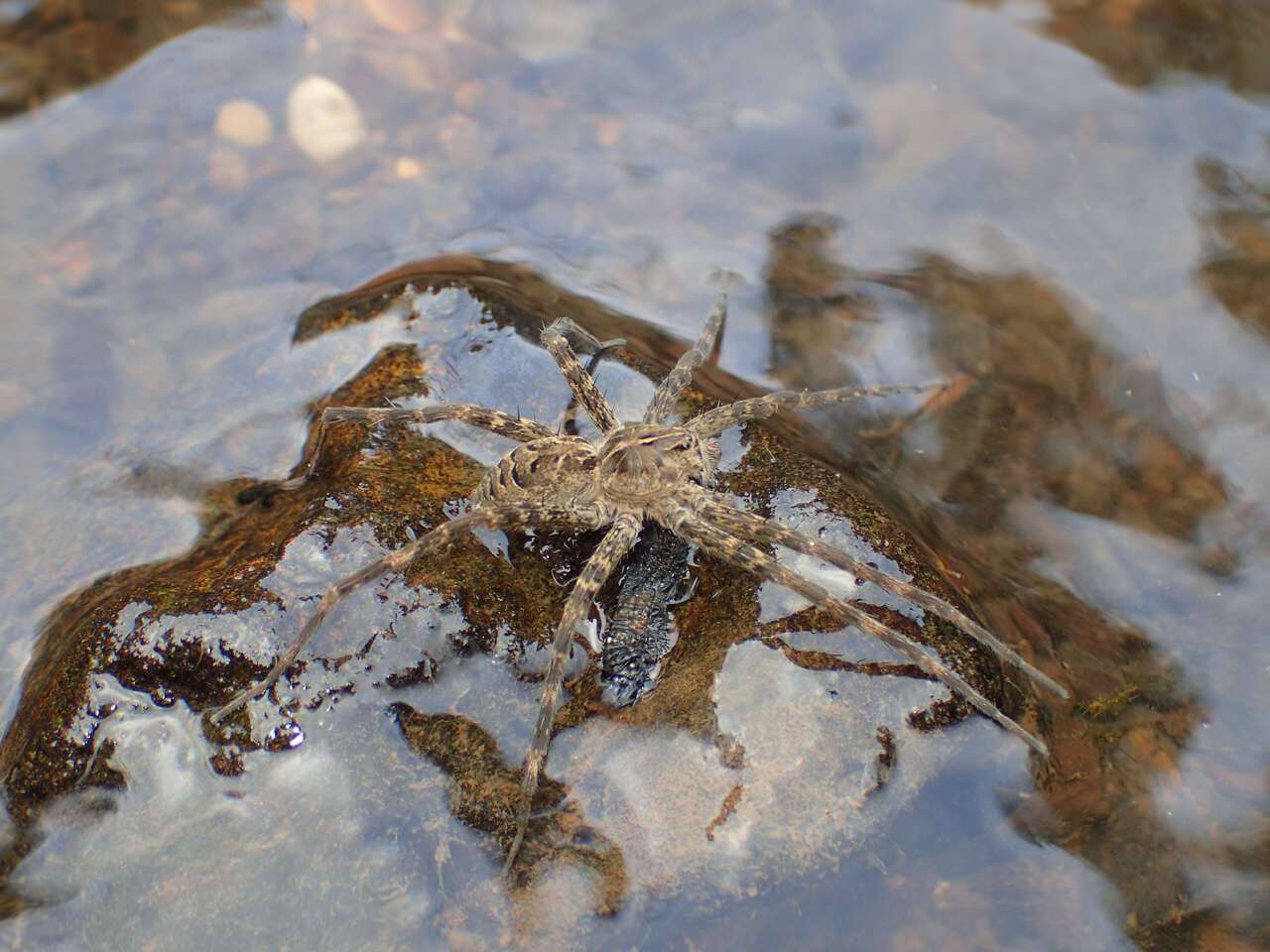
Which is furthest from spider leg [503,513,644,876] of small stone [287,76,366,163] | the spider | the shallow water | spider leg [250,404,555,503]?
small stone [287,76,366,163]

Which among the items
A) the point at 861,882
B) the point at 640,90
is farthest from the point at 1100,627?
the point at 640,90

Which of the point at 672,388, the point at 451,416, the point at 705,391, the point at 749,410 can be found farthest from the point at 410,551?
the point at 705,391

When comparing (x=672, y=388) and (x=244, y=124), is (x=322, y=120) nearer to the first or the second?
(x=244, y=124)

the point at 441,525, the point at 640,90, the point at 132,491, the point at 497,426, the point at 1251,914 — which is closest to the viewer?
the point at 1251,914

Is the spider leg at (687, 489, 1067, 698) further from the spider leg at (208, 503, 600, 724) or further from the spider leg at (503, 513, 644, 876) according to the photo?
the spider leg at (208, 503, 600, 724)

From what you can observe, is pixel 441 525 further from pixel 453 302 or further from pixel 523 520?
pixel 453 302

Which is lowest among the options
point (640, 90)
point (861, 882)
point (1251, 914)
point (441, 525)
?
point (1251, 914)
